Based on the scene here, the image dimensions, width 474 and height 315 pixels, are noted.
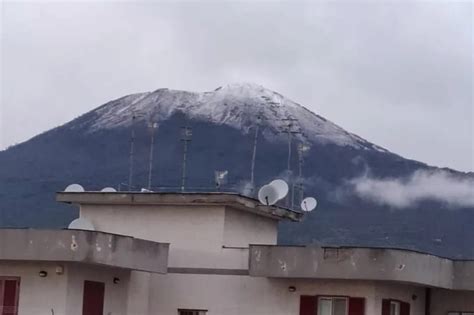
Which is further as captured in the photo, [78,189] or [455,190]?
[455,190]

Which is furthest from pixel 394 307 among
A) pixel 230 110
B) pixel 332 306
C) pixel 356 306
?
pixel 230 110

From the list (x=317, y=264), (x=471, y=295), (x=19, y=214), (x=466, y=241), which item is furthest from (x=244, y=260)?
(x=466, y=241)

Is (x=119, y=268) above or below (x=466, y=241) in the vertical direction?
below

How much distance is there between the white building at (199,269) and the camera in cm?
3141

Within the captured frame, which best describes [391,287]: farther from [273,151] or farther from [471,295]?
[273,151]

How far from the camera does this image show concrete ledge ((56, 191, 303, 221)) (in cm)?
3434

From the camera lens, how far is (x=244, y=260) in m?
33.9

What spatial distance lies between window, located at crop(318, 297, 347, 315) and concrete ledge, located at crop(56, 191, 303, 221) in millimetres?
3683

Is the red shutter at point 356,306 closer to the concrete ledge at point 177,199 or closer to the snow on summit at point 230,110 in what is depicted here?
the concrete ledge at point 177,199

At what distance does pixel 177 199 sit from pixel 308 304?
4.64 metres

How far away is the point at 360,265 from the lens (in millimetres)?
31359

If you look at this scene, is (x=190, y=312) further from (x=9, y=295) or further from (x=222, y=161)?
(x=222, y=161)

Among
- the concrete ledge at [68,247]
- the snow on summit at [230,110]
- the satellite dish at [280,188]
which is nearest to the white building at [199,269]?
the concrete ledge at [68,247]

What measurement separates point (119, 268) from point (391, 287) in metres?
6.61
